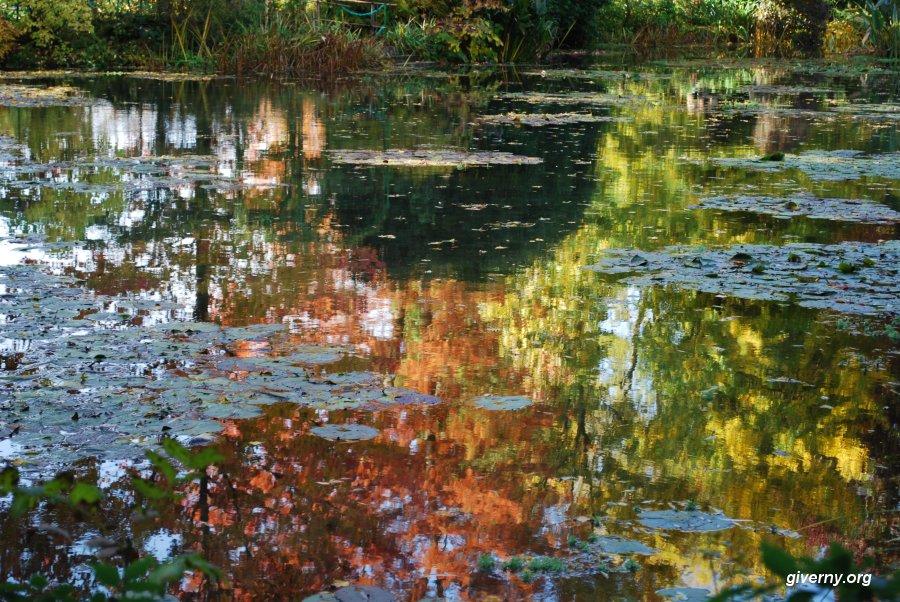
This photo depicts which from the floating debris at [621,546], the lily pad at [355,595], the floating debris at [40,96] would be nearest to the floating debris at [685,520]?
the floating debris at [621,546]

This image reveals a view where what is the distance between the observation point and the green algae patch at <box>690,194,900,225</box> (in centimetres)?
811

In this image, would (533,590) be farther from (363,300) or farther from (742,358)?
(363,300)

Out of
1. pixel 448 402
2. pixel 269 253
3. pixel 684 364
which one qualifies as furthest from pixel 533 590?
pixel 269 253

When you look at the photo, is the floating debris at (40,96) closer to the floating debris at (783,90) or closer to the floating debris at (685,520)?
the floating debris at (783,90)

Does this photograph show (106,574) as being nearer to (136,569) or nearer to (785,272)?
(136,569)

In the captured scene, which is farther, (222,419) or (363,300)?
(363,300)

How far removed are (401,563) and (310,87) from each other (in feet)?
53.8

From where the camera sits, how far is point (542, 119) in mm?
14281

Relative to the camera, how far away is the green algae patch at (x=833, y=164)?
1005cm

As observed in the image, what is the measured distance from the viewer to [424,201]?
28.3ft

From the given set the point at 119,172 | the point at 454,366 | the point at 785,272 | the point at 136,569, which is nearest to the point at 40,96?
the point at 119,172

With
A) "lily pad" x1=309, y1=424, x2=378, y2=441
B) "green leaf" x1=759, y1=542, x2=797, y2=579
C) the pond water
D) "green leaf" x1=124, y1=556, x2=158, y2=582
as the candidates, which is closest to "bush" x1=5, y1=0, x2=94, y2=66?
the pond water

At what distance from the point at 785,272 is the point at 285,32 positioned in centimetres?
1686

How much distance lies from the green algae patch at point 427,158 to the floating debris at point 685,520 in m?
7.10
